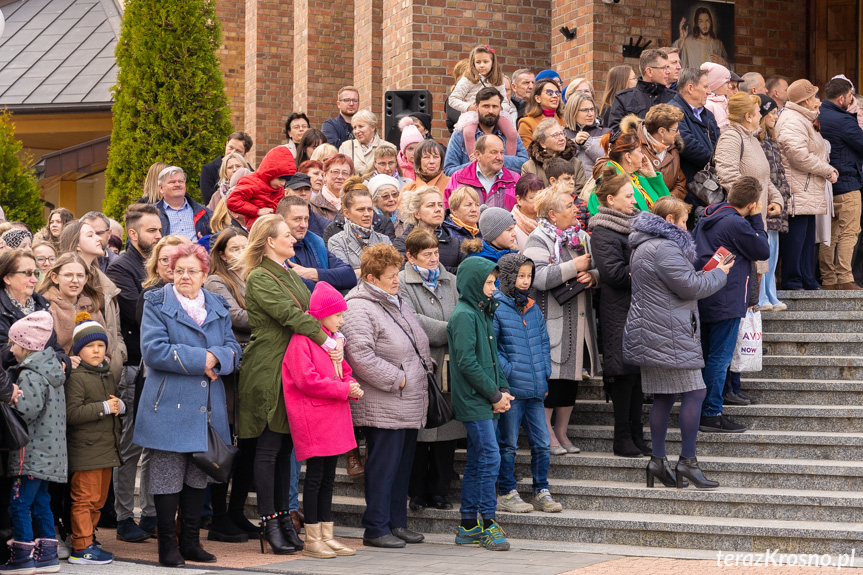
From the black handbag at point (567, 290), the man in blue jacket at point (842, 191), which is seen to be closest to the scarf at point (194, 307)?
the black handbag at point (567, 290)

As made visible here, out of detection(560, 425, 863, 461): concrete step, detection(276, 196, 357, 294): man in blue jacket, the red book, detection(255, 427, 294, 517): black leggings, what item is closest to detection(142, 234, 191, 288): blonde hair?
detection(276, 196, 357, 294): man in blue jacket

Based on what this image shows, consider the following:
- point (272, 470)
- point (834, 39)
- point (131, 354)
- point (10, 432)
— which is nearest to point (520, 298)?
point (272, 470)

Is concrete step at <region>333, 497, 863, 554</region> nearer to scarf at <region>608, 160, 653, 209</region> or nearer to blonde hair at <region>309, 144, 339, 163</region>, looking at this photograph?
scarf at <region>608, 160, 653, 209</region>

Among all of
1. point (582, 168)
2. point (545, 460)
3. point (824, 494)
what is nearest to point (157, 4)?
point (582, 168)

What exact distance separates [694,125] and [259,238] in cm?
416

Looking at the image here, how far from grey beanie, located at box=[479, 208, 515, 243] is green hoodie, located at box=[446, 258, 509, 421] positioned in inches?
A: 26.8

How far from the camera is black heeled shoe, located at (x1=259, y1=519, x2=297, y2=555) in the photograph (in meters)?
6.93

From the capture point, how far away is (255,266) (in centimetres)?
711

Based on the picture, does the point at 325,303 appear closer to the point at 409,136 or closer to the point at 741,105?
the point at 741,105

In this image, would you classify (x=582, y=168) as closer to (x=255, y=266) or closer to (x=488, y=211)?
(x=488, y=211)

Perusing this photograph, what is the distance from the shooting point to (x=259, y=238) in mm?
7043

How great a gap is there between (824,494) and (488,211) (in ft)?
9.42

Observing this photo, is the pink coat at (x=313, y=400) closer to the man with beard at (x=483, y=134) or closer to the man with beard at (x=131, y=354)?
the man with beard at (x=131, y=354)

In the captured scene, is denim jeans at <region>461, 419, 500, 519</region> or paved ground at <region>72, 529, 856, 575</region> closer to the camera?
paved ground at <region>72, 529, 856, 575</region>
